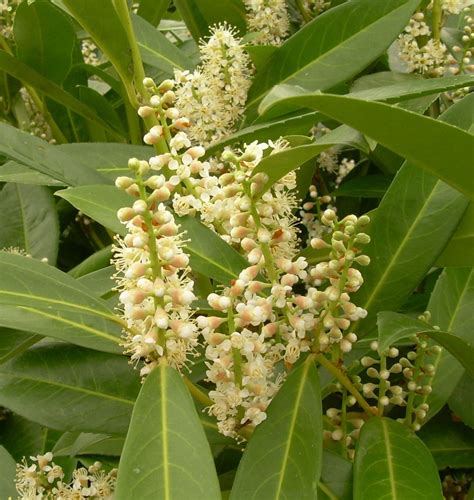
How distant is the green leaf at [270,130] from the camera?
3.66ft

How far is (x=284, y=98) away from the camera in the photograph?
2.44 feet

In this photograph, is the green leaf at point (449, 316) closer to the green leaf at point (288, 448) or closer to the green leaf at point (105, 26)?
the green leaf at point (288, 448)

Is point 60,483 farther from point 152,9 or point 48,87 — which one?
point 152,9

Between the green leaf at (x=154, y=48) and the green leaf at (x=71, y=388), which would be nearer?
the green leaf at (x=71, y=388)

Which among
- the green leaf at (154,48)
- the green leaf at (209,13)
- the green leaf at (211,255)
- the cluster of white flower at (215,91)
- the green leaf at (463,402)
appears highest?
the green leaf at (209,13)

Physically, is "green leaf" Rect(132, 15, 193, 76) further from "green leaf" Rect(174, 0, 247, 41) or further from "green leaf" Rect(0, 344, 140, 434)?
"green leaf" Rect(0, 344, 140, 434)

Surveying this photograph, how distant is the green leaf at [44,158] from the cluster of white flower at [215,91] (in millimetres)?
201

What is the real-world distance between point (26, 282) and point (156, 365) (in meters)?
0.22

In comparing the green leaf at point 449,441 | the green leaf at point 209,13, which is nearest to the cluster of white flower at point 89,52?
the green leaf at point 209,13

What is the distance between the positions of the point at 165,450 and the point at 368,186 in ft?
2.77

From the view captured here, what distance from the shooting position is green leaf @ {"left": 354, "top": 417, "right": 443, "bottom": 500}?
0.89m

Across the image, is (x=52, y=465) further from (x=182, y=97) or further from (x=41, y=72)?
(x=41, y=72)

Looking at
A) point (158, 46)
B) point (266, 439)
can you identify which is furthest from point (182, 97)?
point (266, 439)

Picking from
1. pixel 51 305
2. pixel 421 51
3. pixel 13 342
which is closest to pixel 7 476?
pixel 13 342
